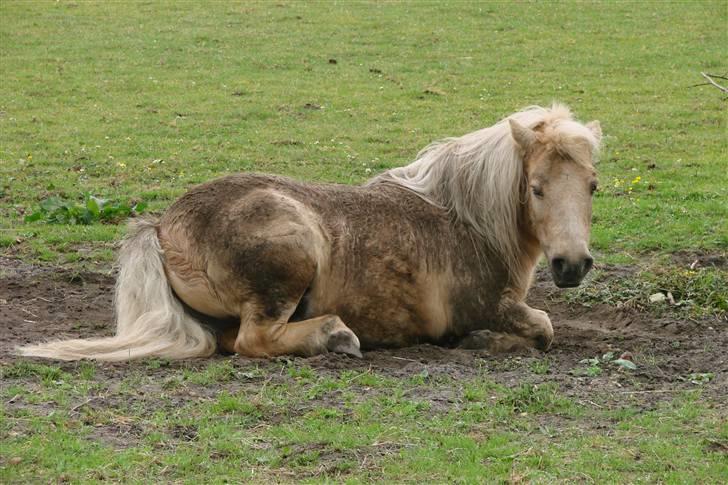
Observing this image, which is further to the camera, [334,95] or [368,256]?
[334,95]

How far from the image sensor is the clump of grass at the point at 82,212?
1138 cm

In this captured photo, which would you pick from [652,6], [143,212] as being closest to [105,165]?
[143,212]

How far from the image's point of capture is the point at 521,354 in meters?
7.38

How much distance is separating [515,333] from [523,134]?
1.43 meters

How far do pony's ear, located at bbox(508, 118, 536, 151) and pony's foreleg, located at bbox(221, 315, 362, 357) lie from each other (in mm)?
1769

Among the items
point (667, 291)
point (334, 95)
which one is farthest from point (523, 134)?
point (334, 95)

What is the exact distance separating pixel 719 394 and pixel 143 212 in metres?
7.15

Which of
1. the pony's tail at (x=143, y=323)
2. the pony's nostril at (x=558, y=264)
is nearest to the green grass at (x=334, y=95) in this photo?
the pony's tail at (x=143, y=323)

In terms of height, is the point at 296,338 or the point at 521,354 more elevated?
the point at 296,338

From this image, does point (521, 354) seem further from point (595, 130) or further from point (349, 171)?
point (349, 171)

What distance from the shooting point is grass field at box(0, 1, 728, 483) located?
5.24 metres

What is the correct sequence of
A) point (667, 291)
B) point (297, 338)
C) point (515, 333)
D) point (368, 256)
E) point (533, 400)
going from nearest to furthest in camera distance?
1. point (533, 400)
2. point (297, 338)
3. point (368, 256)
4. point (515, 333)
5. point (667, 291)

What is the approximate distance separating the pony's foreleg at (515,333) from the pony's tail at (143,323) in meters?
1.91

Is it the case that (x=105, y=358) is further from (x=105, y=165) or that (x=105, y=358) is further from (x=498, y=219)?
(x=105, y=165)
